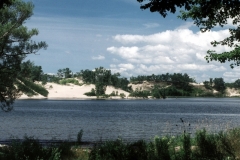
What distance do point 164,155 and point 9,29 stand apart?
14.9m

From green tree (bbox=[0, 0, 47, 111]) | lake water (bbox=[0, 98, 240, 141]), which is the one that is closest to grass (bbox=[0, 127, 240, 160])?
lake water (bbox=[0, 98, 240, 141])

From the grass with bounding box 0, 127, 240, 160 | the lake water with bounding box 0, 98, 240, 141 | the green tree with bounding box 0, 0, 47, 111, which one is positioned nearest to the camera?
the grass with bounding box 0, 127, 240, 160

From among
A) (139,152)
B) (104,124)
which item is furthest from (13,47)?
(104,124)

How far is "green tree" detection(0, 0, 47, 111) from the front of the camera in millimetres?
23422

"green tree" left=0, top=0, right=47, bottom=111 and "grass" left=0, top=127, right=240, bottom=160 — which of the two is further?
"green tree" left=0, top=0, right=47, bottom=111

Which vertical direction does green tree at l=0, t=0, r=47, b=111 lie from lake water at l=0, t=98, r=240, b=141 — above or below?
above

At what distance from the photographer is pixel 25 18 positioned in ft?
80.2

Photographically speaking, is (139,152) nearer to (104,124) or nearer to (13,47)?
(13,47)

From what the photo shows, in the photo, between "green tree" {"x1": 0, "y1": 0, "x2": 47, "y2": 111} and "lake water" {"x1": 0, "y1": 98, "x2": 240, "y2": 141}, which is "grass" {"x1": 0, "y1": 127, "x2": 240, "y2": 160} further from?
"green tree" {"x1": 0, "y1": 0, "x2": 47, "y2": 111}

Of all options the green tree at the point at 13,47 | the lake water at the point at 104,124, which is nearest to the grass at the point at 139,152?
the lake water at the point at 104,124

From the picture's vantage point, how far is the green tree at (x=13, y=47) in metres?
23.4

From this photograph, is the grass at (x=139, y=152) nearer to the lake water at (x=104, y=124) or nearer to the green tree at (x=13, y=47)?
the lake water at (x=104, y=124)

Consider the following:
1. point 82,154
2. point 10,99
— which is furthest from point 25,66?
point 82,154

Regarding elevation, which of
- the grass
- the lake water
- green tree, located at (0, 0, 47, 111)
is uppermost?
green tree, located at (0, 0, 47, 111)
